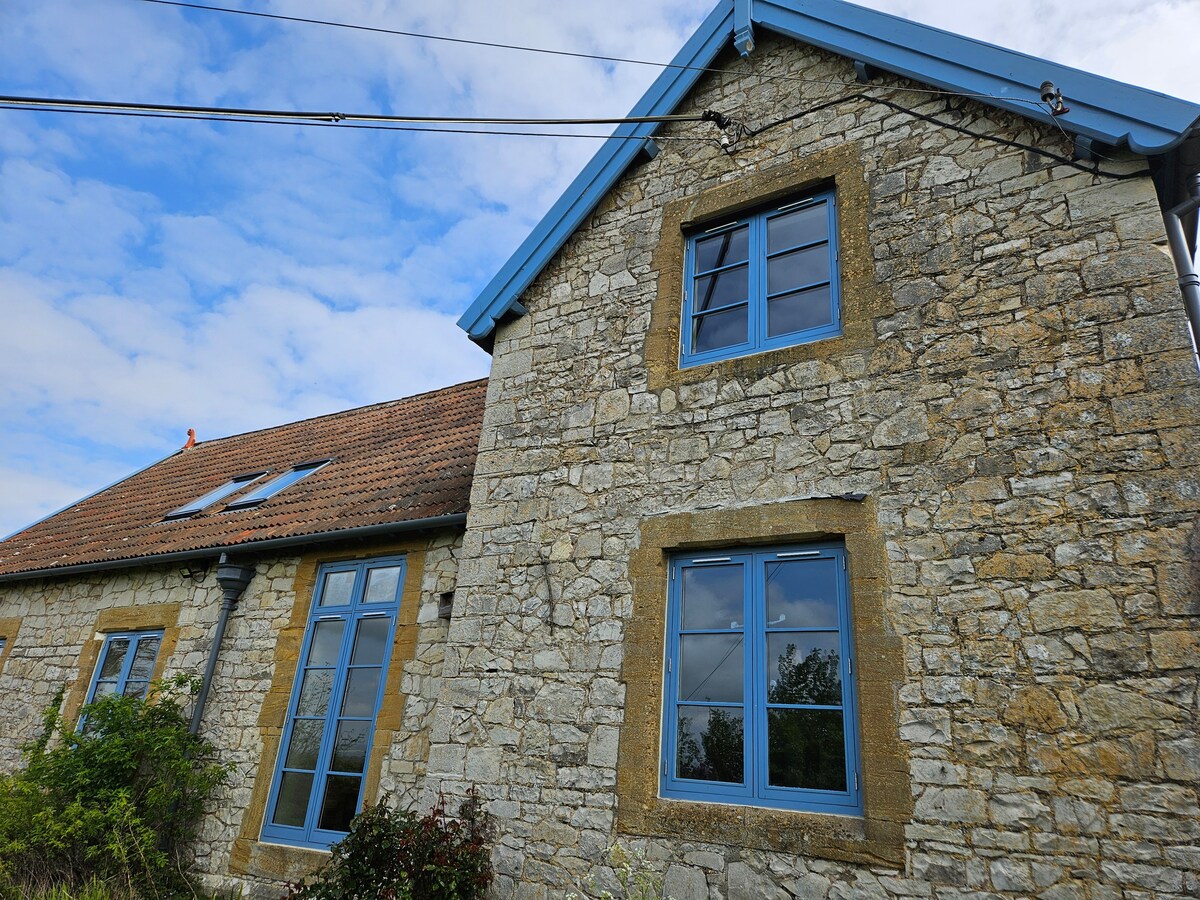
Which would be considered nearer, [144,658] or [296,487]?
[144,658]

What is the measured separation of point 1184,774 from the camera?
3639 millimetres

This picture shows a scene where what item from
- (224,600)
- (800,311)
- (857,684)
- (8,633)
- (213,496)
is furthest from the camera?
(213,496)

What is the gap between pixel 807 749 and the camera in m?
4.57

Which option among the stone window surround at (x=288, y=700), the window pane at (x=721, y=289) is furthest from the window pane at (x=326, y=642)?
the window pane at (x=721, y=289)

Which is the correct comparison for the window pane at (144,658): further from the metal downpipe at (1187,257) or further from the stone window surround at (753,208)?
the metal downpipe at (1187,257)

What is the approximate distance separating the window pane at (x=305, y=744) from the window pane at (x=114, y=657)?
10.3 ft

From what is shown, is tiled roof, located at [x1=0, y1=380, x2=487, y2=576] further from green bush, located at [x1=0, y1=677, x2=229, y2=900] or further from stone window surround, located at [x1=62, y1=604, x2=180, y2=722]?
green bush, located at [x1=0, y1=677, x2=229, y2=900]

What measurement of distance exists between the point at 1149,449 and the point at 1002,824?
6.83 feet

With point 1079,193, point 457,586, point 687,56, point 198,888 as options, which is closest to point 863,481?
point 1079,193

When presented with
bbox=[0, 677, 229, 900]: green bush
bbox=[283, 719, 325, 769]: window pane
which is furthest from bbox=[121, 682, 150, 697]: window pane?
bbox=[283, 719, 325, 769]: window pane

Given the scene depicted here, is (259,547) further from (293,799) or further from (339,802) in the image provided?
(339,802)

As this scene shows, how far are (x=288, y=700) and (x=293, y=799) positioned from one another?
2.83 ft

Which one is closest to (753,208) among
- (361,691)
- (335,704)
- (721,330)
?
(721,330)

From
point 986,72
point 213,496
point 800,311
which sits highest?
point 986,72
